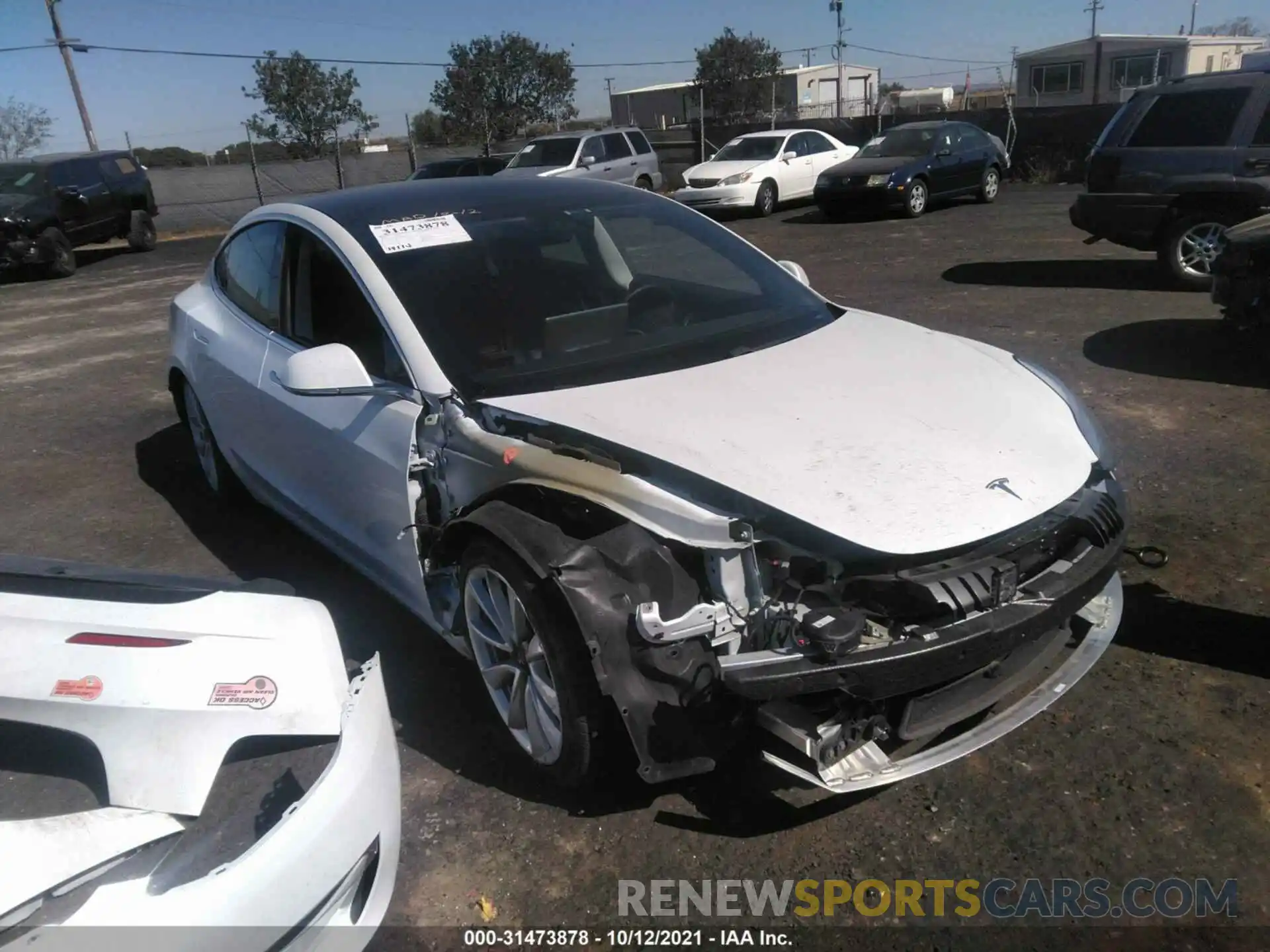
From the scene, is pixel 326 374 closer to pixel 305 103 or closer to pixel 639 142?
pixel 639 142

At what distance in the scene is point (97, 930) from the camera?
5.01ft

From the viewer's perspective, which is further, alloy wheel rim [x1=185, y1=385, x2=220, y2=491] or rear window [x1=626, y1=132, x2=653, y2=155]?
rear window [x1=626, y1=132, x2=653, y2=155]

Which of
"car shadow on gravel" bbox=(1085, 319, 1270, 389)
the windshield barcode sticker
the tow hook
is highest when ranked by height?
the windshield barcode sticker

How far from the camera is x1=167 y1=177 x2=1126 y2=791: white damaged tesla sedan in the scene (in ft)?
7.67

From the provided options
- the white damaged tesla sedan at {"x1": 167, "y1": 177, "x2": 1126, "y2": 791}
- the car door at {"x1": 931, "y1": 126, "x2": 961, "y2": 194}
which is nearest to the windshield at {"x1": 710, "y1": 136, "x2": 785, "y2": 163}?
the car door at {"x1": 931, "y1": 126, "x2": 961, "y2": 194}

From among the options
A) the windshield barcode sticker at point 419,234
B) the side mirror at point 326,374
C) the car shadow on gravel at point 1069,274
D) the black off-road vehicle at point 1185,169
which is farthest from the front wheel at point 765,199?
the side mirror at point 326,374

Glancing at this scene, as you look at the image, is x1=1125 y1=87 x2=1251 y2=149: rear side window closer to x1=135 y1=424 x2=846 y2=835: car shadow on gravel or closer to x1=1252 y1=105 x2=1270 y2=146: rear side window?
x1=1252 y1=105 x2=1270 y2=146: rear side window

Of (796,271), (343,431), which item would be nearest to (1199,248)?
(796,271)

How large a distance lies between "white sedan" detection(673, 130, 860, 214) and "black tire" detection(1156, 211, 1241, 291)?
9.12 meters

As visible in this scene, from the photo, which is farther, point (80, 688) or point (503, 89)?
point (503, 89)

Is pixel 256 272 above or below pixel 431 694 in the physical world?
above

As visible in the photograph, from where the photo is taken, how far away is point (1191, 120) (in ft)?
28.1

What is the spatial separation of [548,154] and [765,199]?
4.34 m

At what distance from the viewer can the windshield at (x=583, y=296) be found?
3166 millimetres
